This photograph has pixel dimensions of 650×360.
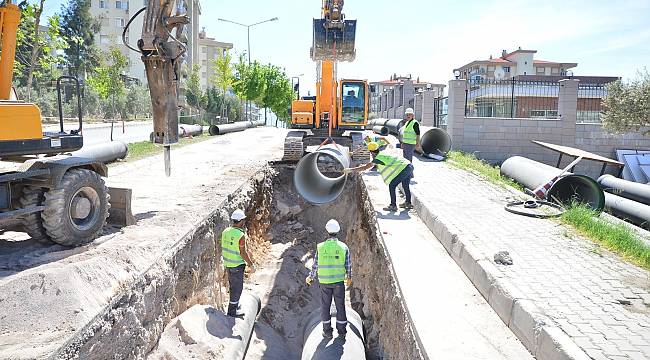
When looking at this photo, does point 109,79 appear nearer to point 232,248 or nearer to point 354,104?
point 354,104

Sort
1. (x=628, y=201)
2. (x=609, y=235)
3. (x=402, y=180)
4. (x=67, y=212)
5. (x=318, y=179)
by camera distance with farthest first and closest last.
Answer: (x=318, y=179) → (x=628, y=201) → (x=402, y=180) → (x=609, y=235) → (x=67, y=212)

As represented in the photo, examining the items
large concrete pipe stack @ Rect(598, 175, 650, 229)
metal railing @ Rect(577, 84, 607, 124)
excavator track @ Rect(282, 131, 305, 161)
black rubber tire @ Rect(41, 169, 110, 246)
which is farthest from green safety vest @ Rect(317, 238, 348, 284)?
metal railing @ Rect(577, 84, 607, 124)

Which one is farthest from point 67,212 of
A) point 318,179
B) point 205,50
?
point 205,50

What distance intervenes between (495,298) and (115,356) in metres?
3.96

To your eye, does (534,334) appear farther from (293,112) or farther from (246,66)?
(246,66)

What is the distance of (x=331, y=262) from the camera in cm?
659

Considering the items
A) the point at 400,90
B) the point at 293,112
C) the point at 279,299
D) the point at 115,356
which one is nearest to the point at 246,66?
the point at 400,90

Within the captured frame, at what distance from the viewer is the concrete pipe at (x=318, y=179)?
1098 cm

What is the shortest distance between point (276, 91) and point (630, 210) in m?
38.5

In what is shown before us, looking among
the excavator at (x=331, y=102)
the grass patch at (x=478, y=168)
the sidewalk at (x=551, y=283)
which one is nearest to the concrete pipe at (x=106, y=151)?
the excavator at (x=331, y=102)

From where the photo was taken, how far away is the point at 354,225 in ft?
41.5

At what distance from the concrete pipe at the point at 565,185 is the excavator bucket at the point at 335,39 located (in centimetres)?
561

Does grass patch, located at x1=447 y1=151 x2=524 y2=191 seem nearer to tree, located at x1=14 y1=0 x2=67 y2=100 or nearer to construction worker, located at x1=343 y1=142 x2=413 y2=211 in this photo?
construction worker, located at x1=343 y1=142 x2=413 y2=211

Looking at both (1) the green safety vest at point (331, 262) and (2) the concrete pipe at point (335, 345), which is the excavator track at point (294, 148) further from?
(1) the green safety vest at point (331, 262)
